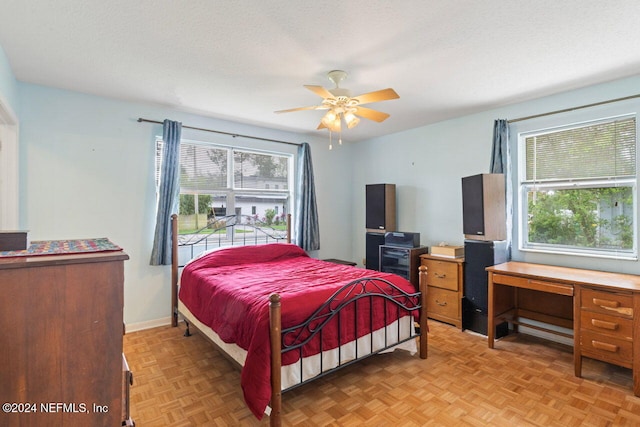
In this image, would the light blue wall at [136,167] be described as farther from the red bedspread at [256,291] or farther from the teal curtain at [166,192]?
the red bedspread at [256,291]

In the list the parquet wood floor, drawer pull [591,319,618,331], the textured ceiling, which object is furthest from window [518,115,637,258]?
the parquet wood floor

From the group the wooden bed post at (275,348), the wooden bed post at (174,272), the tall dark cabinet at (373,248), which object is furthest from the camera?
the tall dark cabinet at (373,248)

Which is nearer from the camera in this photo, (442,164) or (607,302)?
(607,302)

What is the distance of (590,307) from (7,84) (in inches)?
190

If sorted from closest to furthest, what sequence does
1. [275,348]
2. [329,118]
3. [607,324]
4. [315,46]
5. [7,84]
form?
[275,348], [315,46], [607,324], [7,84], [329,118]

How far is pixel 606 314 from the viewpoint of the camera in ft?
7.86

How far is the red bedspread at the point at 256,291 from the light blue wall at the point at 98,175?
1.96 feet

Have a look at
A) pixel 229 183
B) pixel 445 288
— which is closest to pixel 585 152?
pixel 445 288

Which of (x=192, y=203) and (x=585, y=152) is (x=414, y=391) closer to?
(x=585, y=152)

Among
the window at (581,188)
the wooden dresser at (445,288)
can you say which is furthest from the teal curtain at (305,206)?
the window at (581,188)

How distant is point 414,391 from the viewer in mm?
2320

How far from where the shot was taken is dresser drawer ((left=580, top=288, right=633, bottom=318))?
2.31m

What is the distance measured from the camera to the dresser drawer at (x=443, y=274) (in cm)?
359

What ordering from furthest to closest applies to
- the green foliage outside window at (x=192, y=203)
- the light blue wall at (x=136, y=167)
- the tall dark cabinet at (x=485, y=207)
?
the green foliage outside window at (x=192, y=203)
the tall dark cabinet at (x=485, y=207)
the light blue wall at (x=136, y=167)
